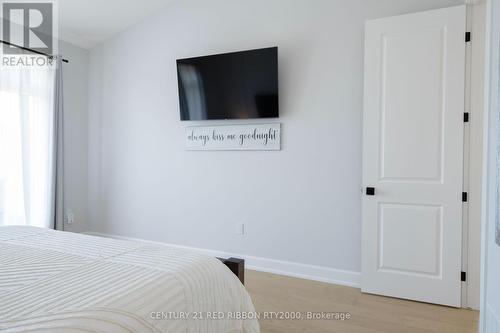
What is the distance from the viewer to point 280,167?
304cm

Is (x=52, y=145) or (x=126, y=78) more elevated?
(x=126, y=78)

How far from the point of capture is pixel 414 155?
2.48 m

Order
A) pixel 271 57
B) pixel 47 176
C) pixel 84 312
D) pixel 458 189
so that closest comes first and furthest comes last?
pixel 84 312, pixel 458 189, pixel 271 57, pixel 47 176

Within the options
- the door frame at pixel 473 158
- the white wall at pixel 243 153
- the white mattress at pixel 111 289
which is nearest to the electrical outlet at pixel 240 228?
the white wall at pixel 243 153

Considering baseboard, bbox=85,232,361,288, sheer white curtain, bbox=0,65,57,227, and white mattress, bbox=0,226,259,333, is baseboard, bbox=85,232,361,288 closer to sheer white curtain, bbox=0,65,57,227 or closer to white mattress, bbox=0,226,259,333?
white mattress, bbox=0,226,259,333

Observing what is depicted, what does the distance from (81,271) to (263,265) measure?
216 centimetres

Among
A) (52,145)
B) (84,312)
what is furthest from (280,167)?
(52,145)

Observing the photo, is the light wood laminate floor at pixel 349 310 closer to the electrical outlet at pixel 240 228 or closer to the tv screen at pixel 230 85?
the electrical outlet at pixel 240 228

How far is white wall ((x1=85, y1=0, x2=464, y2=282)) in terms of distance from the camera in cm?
280

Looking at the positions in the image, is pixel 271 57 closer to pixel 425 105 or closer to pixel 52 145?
pixel 425 105

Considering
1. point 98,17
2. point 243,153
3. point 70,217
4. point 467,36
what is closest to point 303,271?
point 243,153

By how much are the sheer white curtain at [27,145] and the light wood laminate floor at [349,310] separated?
2465 mm

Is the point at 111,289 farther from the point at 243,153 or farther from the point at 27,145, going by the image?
the point at 27,145

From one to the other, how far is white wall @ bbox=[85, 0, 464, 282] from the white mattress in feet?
5.25
